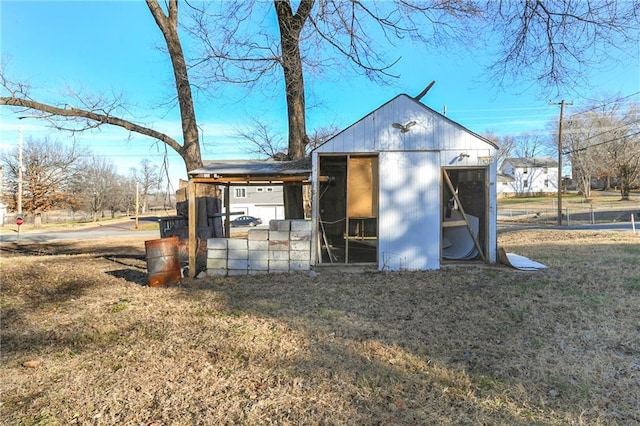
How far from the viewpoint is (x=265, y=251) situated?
26.3ft

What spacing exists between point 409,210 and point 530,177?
70.5 m

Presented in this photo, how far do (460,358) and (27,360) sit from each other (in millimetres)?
4205

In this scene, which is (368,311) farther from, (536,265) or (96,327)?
(536,265)

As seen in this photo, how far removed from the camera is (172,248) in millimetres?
7285

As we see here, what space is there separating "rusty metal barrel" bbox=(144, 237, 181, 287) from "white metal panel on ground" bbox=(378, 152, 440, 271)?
4228 millimetres

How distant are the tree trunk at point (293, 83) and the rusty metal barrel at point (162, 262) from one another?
369cm

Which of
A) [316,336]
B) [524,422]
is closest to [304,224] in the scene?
[316,336]

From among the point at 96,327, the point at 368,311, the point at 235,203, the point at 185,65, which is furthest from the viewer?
the point at 235,203

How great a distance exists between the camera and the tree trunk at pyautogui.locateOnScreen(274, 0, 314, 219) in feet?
29.6

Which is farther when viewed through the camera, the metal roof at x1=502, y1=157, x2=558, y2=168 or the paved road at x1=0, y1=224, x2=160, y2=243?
the metal roof at x1=502, y1=157, x2=558, y2=168

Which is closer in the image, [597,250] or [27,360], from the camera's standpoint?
[27,360]

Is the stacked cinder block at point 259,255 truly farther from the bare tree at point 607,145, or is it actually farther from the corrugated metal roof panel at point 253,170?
the bare tree at point 607,145

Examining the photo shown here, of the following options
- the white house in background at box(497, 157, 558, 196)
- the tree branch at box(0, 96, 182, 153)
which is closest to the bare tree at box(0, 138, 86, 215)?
the tree branch at box(0, 96, 182, 153)

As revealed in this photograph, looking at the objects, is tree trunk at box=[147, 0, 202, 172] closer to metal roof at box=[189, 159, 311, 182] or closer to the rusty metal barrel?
metal roof at box=[189, 159, 311, 182]
